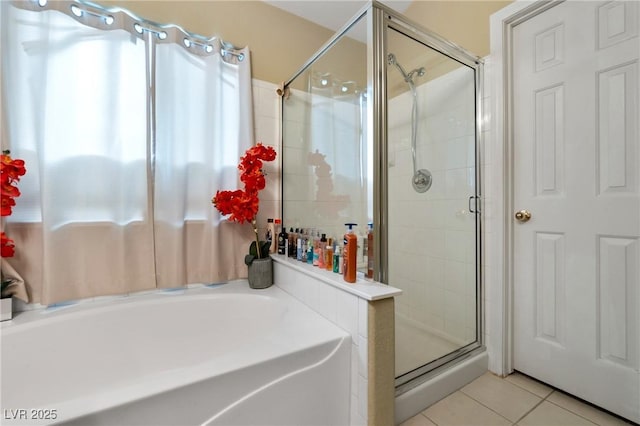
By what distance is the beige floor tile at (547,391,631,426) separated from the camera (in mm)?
1195

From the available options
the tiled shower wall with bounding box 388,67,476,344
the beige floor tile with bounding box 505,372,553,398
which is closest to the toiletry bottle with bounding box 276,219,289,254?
the tiled shower wall with bounding box 388,67,476,344

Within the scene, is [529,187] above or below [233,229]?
above

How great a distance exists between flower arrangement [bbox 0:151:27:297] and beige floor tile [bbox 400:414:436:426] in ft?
6.10

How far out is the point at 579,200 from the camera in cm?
129

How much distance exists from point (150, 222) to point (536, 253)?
2.09 m

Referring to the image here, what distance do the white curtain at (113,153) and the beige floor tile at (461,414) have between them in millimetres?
1310

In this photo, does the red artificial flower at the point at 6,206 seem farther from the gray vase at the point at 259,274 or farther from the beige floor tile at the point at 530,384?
the beige floor tile at the point at 530,384

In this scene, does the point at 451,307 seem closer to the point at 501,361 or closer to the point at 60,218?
the point at 501,361

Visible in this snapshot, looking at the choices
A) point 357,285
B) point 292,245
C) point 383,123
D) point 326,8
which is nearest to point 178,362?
point 292,245

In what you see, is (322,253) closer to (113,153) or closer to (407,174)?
Answer: (407,174)

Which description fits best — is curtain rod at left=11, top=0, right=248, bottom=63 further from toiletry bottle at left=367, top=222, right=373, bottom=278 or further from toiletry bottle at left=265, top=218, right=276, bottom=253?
toiletry bottle at left=367, top=222, right=373, bottom=278

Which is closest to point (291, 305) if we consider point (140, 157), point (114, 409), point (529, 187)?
point (114, 409)

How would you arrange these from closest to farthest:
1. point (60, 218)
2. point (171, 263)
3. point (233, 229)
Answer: point (60, 218)
point (171, 263)
point (233, 229)

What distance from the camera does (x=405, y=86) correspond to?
1.47m
